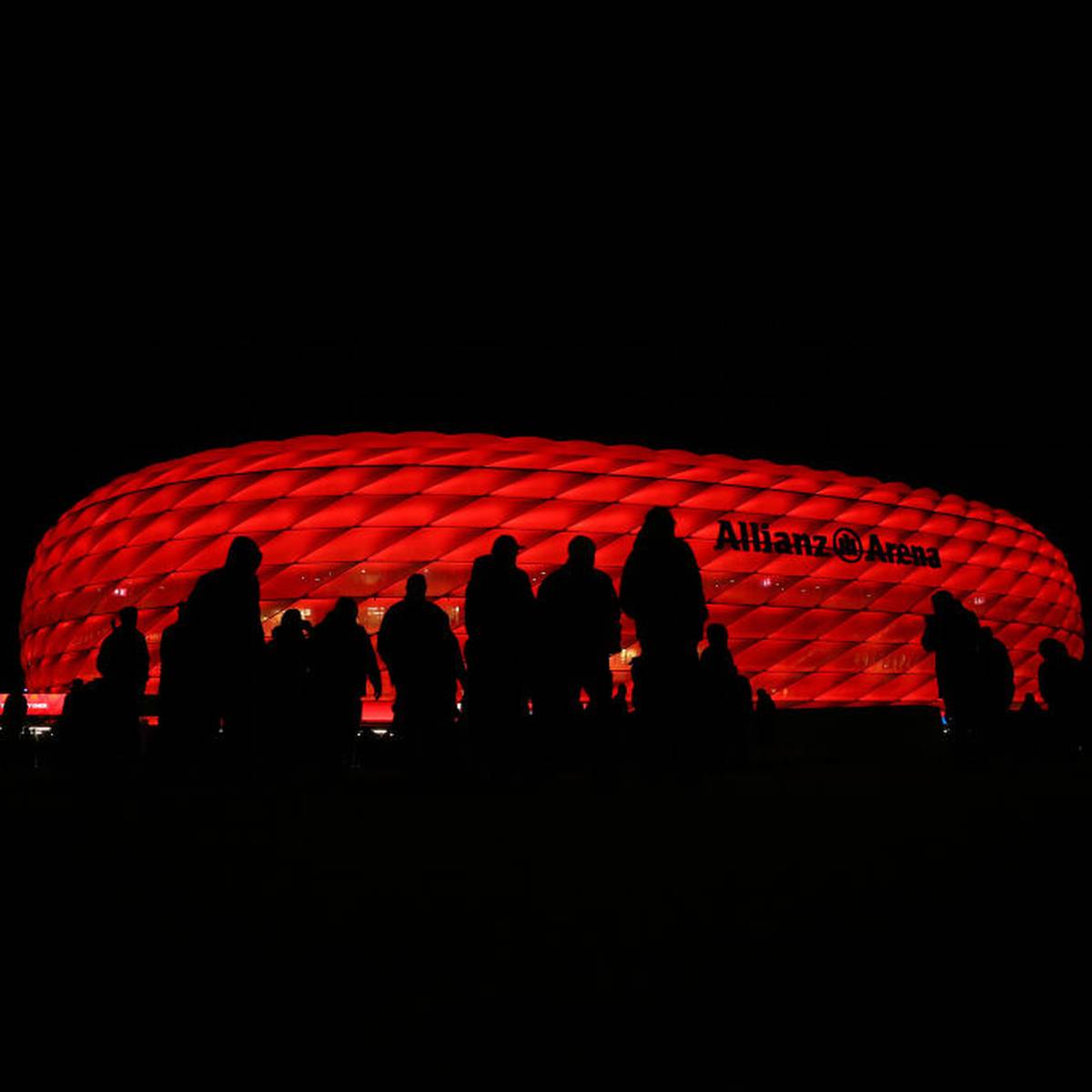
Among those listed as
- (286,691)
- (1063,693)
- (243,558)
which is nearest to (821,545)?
(1063,693)

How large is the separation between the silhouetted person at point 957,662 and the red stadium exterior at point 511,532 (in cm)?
2001

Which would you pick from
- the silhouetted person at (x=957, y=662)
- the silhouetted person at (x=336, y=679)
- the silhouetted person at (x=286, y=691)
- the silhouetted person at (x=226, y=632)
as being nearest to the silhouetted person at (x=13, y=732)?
the silhouetted person at (x=286, y=691)

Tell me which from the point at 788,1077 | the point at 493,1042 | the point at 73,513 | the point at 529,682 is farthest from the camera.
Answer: the point at 73,513

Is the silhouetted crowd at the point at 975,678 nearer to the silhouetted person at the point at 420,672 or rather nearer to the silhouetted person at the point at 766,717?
the silhouetted person at the point at 766,717

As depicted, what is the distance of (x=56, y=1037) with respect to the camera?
1270 millimetres

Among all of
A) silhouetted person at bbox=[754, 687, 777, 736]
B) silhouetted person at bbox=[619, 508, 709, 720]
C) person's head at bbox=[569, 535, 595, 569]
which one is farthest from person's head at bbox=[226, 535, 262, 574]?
silhouetted person at bbox=[754, 687, 777, 736]

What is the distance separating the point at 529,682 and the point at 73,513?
33.1m

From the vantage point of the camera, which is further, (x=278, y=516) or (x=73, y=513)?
(x=73, y=513)

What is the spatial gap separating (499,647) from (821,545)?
27.3 m

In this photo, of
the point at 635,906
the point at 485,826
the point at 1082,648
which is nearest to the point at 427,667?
the point at 485,826

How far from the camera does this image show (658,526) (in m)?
5.91

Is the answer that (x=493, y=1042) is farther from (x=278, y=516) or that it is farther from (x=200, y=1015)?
(x=278, y=516)

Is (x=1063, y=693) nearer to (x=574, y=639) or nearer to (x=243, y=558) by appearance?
(x=574, y=639)

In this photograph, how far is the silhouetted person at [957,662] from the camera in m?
7.73
